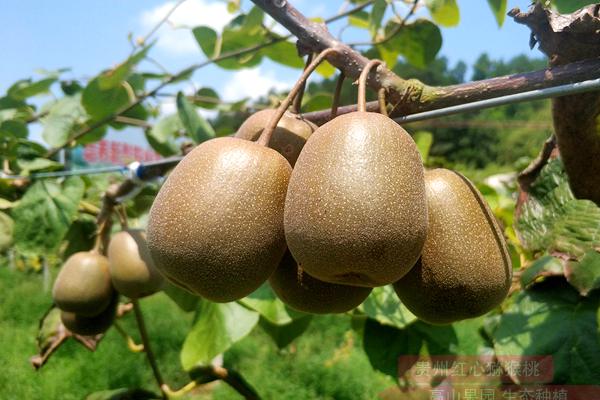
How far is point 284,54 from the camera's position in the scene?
202cm

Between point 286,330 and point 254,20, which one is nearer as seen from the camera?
point 254,20

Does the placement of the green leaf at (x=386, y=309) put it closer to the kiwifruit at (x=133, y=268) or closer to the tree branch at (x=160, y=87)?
the kiwifruit at (x=133, y=268)

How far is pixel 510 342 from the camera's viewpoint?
1.35 m

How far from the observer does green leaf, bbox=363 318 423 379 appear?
197 cm

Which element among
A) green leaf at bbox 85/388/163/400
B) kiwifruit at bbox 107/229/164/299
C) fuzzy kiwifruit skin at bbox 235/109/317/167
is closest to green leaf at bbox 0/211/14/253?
kiwifruit at bbox 107/229/164/299

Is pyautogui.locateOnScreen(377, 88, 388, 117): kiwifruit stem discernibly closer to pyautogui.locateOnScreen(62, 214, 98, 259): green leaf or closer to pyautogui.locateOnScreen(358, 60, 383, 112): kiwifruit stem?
pyautogui.locateOnScreen(358, 60, 383, 112): kiwifruit stem

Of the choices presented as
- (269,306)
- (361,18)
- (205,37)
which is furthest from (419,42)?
(269,306)

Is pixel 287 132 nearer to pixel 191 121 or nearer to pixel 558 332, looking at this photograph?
pixel 558 332

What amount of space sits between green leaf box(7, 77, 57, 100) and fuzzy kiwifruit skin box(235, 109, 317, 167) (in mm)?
1641

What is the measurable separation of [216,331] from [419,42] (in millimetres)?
1070

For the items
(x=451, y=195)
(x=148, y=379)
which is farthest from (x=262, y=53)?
(x=148, y=379)

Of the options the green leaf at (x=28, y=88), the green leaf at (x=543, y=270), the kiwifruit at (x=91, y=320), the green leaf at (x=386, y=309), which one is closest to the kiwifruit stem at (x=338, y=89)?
the green leaf at (x=543, y=270)

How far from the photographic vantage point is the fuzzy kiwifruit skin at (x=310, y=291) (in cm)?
89

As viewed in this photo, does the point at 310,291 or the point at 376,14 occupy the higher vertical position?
the point at 376,14
